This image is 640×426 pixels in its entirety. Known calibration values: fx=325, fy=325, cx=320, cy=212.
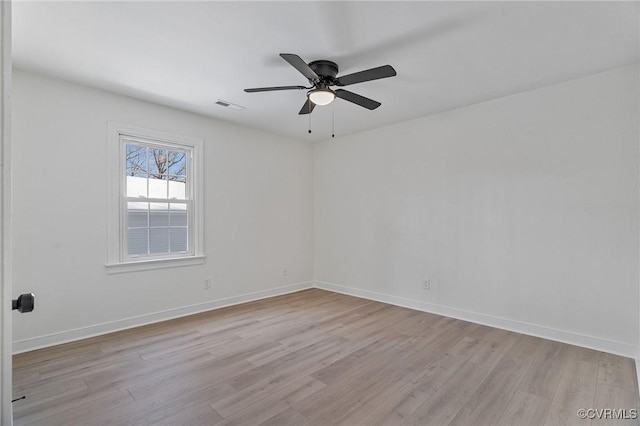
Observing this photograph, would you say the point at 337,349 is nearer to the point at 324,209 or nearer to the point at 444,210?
the point at 444,210

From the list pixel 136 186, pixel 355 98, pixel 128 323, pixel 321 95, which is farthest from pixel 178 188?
pixel 355 98

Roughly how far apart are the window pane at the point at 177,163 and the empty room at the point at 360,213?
0.10 ft

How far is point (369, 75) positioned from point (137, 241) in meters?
3.09

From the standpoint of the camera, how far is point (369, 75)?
248 cm

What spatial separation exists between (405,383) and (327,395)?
612 millimetres

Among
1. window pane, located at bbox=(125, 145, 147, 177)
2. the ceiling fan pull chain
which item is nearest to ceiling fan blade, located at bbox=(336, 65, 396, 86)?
the ceiling fan pull chain

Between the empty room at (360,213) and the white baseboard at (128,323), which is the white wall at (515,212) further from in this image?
the white baseboard at (128,323)

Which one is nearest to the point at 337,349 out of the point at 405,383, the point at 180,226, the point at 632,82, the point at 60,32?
the point at 405,383

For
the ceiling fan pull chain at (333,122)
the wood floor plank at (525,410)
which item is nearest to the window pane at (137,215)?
the ceiling fan pull chain at (333,122)

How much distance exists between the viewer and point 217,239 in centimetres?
441

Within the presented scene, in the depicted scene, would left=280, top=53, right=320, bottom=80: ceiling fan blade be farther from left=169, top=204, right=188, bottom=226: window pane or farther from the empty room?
left=169, top=204, right=188, bottom=226: window pane

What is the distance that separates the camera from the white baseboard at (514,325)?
2.94 m

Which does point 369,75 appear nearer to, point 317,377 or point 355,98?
point 355,98

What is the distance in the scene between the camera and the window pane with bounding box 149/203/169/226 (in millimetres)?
3853
